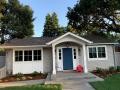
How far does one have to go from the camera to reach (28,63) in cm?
2242

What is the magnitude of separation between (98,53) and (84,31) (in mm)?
13585

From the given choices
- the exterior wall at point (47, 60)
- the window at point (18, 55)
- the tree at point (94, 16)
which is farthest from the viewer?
the tree at point (94, 16)

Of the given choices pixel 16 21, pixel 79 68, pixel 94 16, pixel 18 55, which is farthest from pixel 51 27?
pixel 79 68

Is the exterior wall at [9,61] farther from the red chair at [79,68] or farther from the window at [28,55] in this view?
the red chair at [79,68]

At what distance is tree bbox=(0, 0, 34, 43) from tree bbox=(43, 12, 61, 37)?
15.2 ft

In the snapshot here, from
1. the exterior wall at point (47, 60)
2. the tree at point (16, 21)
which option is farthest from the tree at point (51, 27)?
the exterior wall at point (47, 60)

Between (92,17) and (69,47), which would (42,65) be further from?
(92,17)

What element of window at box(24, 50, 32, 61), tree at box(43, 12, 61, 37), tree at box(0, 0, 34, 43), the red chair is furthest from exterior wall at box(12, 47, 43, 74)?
tree at box(43, 12, 61, 37)

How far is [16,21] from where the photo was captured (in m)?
43.4

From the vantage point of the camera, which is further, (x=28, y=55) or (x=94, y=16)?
(x=94, y=16)

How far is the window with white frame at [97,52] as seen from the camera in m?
23.0

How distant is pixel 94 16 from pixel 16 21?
17402mm

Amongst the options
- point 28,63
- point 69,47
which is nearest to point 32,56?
point 28,63

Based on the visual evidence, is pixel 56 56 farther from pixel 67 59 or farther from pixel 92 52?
pixel 92 52
